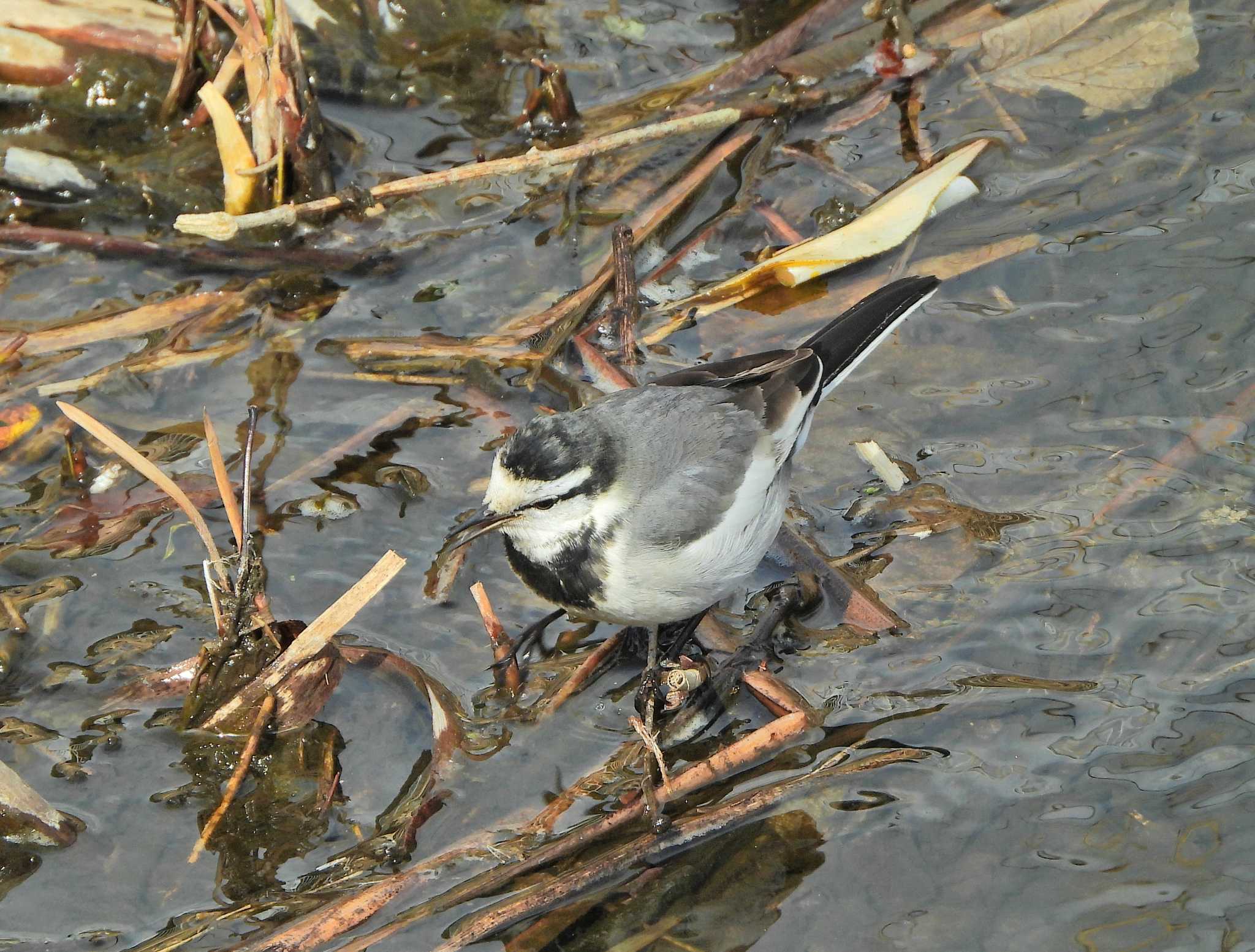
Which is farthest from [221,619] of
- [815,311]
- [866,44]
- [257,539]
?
[866,44]

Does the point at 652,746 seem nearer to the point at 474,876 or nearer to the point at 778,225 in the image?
the point at 474,876

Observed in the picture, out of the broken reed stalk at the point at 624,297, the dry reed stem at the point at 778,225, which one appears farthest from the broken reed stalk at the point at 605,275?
the dry reed stem at the point at 778,225

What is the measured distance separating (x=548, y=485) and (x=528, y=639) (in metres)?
0.75

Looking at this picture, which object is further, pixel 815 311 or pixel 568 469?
pixel 815 311

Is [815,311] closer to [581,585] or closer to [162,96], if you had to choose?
[581,585]

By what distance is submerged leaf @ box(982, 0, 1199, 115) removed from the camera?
7398 mm

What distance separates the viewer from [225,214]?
6.86m

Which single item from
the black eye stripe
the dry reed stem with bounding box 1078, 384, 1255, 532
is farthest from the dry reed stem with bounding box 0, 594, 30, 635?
the dry reed stem with bounding box 1078, 384, 1255, 532

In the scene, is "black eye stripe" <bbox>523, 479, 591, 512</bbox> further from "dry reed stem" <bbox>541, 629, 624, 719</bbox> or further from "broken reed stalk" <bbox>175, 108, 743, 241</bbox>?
"broken reed stalk" <bbox>175, 108, 743, 241</bbox>

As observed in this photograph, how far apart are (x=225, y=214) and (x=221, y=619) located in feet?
9.26

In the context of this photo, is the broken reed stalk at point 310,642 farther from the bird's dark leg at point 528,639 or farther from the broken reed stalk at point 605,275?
the broken reed stalk at point 605,275

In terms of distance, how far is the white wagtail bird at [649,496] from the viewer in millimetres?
5035

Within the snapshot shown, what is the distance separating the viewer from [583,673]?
5.28 metres

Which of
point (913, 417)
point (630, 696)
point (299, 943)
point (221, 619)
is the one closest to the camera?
point (299, 943)
